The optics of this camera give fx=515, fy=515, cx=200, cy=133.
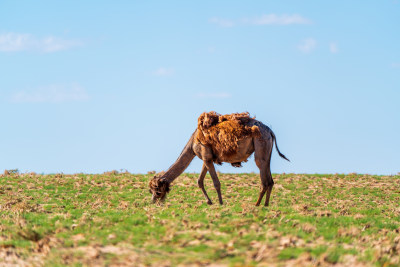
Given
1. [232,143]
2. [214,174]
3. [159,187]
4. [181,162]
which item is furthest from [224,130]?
[159,187]

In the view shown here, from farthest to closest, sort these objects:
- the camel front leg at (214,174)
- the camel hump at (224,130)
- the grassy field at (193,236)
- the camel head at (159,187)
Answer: the camel head at (159,187) → the camel front leg at (214,174) → the camel hump at (224,130) → the grassy field at (193,236)

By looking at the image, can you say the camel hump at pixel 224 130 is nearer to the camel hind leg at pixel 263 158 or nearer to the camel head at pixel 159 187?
the camel hind leg at pixel 263 158

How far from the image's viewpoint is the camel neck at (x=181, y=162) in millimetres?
20266

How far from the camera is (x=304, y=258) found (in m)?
10.7

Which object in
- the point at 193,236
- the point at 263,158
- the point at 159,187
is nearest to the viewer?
the point at 193,236

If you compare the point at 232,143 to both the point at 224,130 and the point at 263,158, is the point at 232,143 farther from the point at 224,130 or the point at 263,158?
the point at 263,158

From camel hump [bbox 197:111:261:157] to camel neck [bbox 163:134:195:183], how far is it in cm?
88

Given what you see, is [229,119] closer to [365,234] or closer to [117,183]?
[365,234]

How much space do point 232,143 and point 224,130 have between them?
60cm

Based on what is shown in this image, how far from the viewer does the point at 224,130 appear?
18.9 m

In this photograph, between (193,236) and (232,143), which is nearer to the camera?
(193,236)

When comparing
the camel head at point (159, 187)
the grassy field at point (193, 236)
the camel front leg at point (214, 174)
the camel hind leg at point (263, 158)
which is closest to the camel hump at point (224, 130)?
the camel hind leg at point (263, 158)

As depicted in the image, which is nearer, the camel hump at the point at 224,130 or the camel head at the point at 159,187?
the camel hump at the point at 224,130

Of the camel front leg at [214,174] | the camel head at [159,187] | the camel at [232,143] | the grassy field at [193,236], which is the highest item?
the camel at [232,143]
